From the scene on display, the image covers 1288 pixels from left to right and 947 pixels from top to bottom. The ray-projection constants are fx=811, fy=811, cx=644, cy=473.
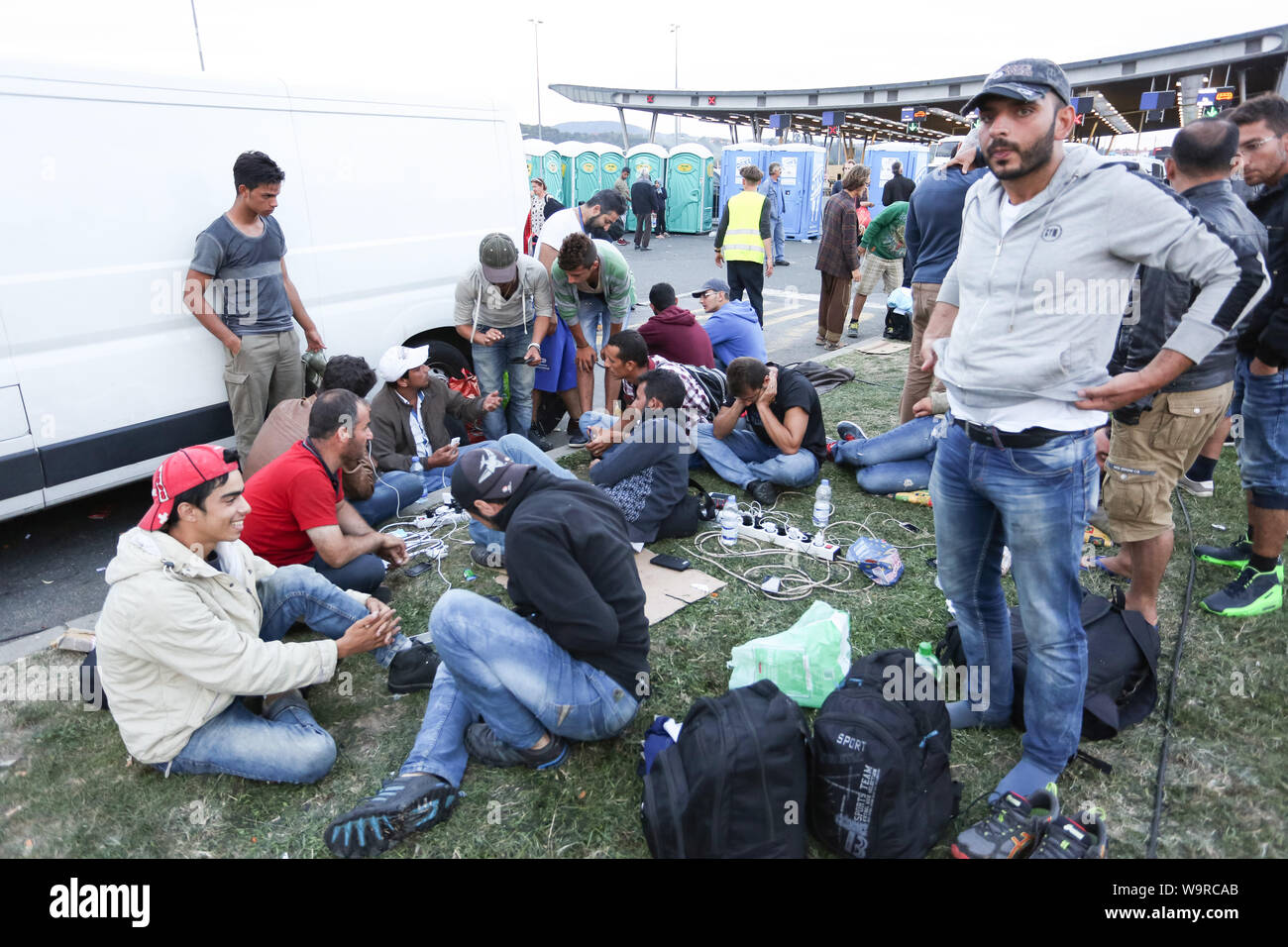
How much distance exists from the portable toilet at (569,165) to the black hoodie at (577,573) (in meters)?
22.9

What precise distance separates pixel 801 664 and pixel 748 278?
6.94 metres

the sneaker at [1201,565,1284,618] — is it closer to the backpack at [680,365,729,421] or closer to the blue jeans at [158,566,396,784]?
the backpack at [680,365,729,421]

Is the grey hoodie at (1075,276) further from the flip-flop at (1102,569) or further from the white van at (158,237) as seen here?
the white van at (158,237)

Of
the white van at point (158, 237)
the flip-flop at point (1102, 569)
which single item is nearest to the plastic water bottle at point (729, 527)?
the flip-flop at point (1102, 569)

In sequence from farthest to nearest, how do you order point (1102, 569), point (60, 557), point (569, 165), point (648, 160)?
point (569, 165), point (648, 160), point (60, 557), point (1102, 569)

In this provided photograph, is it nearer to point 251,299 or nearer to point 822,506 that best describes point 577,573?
point 822,506

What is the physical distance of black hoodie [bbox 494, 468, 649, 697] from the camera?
8.32 ft

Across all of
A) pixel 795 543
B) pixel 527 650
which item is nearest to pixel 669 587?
pixel 795 543

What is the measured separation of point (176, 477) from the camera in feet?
8.38

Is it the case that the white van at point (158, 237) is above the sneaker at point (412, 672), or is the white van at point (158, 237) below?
above

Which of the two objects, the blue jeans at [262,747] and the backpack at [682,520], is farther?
the backpack at [682,520]

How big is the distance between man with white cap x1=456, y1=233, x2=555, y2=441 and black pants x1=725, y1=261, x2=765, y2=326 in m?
3.89

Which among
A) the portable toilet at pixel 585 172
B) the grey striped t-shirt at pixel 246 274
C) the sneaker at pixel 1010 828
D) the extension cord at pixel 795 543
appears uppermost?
the portable toilet at pixel 585 172

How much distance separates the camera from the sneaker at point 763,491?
514 cm
